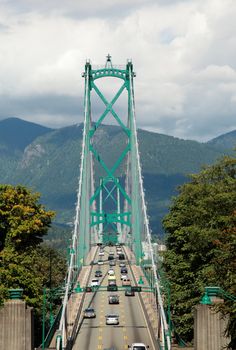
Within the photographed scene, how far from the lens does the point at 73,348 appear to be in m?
60.7

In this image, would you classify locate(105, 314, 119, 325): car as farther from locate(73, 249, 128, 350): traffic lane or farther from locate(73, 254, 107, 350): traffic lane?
locate(73, 254, 107, 350): traffic lane

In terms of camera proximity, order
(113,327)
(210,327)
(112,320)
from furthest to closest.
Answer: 1. (112,320)
2. (113,327)
3. (210,327)

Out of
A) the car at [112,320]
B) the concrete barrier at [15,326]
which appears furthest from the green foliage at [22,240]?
the concrete barrier at [15,326]

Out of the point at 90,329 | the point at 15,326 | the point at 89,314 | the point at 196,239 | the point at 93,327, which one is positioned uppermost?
the point at 196,239

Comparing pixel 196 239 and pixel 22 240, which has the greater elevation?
pixel 22 240

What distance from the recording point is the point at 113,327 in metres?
73.6

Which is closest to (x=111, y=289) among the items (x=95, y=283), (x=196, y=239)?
(x=95, y=283)

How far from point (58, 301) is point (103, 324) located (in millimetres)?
15475

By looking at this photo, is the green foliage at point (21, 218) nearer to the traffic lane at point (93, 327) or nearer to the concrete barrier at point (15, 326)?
the traffic lane at point (93, 327)

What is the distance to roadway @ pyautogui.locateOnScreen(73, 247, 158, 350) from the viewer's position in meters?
62.9

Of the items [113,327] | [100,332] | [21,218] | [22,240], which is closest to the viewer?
[100,332]

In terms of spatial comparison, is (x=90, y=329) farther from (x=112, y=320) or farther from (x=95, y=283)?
(x=95, y=283)

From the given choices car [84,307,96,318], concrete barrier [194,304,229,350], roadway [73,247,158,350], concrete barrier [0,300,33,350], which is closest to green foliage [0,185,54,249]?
roadway [73,247,158,350]

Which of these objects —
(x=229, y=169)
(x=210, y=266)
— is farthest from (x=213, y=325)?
(x=229, y=169)
